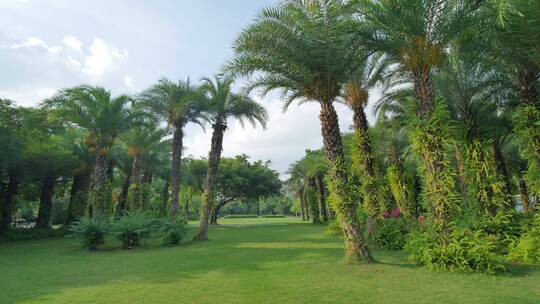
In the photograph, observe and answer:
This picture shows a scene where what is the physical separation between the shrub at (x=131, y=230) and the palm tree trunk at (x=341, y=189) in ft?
32.2

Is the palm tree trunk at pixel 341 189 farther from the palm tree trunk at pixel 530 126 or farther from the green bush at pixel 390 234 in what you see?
the palm tree trunk at pixel 530 126

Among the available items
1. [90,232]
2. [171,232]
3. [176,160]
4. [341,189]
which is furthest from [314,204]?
[341,189]

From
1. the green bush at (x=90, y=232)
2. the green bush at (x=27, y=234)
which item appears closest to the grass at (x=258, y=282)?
the green bush at (x=90, y=232)

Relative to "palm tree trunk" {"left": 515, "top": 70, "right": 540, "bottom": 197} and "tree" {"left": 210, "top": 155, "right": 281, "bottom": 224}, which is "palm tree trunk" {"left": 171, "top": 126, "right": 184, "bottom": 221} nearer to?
"palm tree trunk" {"left": 515, "top": 70, "right": 540, "bottom": 197}

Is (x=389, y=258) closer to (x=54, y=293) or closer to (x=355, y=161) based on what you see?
(x=355, y=161)

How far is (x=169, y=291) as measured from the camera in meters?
7.82

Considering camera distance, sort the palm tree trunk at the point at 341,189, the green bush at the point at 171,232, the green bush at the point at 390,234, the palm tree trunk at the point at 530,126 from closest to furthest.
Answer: the palm tree trunk at the point at 341,189 < the palm tree trunk at the point at 530,126 < the green bush at the point at 390,234 < the green bush at the point at 171,232

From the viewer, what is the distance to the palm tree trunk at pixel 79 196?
29.8 metres

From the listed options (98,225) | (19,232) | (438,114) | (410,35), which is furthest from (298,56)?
(19,232)

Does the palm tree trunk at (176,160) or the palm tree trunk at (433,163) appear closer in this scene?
the palm tree trunk at (433,163)

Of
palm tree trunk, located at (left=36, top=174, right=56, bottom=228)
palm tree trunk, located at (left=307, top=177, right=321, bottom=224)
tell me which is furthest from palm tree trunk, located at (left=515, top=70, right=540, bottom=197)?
palm tree trunk, located at (left=36, top=174, right=56, bottom=228)

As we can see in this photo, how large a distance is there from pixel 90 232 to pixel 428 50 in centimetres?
1502

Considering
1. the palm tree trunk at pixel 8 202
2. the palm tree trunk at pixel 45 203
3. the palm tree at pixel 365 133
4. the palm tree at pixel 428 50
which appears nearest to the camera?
the palm tree at pixel 428 50

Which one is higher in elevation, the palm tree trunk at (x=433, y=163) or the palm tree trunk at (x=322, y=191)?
the palm tree trunk at (x=322, y=191)
